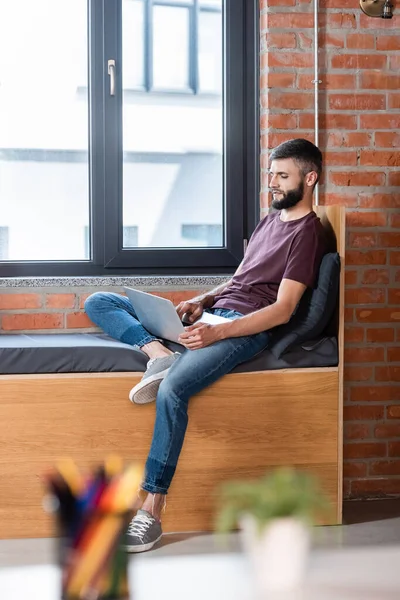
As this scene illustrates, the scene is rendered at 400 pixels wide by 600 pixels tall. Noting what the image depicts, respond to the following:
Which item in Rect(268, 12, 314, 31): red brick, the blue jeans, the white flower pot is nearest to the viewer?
the white flower pot

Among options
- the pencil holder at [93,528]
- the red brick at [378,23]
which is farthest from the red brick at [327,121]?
the pencil holder at [93,528]

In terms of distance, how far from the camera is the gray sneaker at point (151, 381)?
302cm

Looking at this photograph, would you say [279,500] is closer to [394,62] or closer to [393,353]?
[393,353]

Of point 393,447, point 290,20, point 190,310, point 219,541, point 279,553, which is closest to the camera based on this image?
point 279,553

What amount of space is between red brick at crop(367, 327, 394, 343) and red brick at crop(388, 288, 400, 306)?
0.11m

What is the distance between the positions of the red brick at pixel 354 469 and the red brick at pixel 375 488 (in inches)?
1.1

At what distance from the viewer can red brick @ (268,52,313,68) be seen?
358cm

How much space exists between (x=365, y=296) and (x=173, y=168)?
3.10ft

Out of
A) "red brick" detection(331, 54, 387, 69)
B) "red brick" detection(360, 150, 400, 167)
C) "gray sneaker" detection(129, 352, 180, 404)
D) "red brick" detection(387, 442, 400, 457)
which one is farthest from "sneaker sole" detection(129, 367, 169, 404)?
"red brick" detection(331, 54, 387, 69)

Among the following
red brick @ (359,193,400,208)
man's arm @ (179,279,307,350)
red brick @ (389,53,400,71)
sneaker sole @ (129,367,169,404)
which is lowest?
sneaker sole @ (129,367,169,404)

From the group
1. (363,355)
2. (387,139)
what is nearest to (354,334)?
(363,355)

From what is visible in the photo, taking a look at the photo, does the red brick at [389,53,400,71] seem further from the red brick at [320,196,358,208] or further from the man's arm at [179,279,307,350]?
the man's arm at [179,279,307,350]

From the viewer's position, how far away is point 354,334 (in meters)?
3.62

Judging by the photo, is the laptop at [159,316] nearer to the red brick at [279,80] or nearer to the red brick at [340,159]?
the red brick at [340,159]
